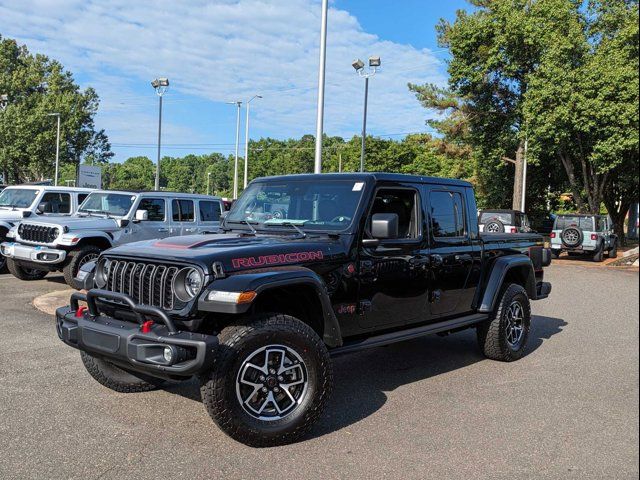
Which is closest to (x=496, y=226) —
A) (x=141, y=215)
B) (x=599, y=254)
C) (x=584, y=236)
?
(x=584, y=236)

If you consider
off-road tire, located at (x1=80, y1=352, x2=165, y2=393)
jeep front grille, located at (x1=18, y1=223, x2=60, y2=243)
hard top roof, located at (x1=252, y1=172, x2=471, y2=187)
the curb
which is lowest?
the curb

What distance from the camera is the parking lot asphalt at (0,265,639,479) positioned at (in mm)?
3465

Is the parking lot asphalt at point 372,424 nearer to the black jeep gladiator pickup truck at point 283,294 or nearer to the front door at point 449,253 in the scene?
the black jeep gladiator pickup truck at point 283,294

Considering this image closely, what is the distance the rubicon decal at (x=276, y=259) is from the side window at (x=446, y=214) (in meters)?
1.57

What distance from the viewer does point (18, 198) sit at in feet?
41.6

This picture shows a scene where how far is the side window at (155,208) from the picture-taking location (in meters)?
11.0

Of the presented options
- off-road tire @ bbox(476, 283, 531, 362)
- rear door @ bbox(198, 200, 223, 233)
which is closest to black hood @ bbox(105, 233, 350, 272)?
off-road tire @ bbox(476, 283, 531, 362)

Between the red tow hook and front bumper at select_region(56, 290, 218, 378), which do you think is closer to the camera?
front bumper at select_region(56, 290, 218, 378)

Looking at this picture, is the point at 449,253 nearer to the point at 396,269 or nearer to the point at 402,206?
the point at 402,206

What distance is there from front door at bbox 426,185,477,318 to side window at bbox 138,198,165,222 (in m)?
7.00

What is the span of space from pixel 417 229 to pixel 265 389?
2.11 meters

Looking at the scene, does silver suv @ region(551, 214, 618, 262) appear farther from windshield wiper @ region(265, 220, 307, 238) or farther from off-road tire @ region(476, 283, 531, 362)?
windshield wiper @ region(265, 220, 307, 238)

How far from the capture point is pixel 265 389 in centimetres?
381

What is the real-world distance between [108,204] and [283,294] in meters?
8.16
